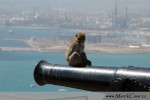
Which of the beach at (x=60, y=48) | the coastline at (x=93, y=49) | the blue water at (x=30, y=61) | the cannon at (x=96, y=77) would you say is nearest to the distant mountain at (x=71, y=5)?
the beach at (x=60, y=48)

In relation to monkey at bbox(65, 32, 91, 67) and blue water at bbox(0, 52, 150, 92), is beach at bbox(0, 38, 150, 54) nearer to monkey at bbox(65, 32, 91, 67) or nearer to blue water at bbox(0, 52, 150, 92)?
blue water at bbox(0, 52, 150, 92)

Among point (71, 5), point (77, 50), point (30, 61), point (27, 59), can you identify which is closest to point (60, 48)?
point (27, 59)

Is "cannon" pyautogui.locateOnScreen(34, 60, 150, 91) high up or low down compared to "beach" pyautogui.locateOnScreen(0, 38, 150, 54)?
up

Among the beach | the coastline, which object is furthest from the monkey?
the coastline

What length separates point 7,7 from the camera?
96.6m

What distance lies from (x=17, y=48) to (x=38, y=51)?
2710 millimetres

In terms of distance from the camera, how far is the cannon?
4.42 metres

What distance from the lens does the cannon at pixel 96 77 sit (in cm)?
442

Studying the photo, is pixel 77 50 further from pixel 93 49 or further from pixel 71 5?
pixel 71 5

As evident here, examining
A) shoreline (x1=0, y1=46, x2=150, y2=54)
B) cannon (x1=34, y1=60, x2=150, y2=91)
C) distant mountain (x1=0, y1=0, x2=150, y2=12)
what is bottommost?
shoreline (x1=0, y1=46, x2=150, y2=54)

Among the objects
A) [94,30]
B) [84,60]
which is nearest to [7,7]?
[94,30]

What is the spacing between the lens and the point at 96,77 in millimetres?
4934

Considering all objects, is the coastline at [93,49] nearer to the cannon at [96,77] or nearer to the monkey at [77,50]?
the monkey at [77,50]

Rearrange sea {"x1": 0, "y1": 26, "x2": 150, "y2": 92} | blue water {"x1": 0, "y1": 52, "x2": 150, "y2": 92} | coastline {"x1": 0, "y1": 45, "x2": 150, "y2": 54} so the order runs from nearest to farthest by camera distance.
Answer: sea {"x1": 0, "y1": 26, "x2": 150, "y2": 92} < blue water {"x1": 0, "y1": 52, "x2": 150, "y2": 92} < coastline {"x1": 0, "y1": 45, "x2": 150, "y2": 54}
